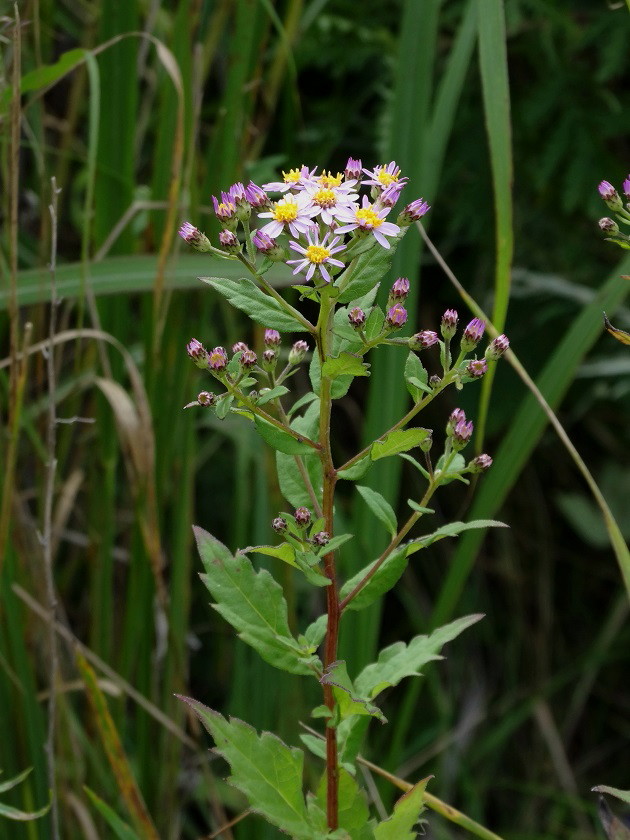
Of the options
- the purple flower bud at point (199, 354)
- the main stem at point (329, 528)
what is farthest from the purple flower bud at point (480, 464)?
the purple flower bud at point (199, 354)

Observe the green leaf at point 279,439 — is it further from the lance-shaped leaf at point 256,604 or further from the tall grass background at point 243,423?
the tall grass background at point 243,423

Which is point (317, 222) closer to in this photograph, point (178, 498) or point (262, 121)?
point (178, 498)

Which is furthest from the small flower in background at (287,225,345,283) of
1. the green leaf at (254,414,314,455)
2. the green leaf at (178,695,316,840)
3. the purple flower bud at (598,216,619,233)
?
the green leaf at (178,695,316,840)

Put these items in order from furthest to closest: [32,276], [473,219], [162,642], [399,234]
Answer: [473,219] → [162,642] → [32,276] → [399,234]

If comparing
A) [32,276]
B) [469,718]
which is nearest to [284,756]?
[32,276]

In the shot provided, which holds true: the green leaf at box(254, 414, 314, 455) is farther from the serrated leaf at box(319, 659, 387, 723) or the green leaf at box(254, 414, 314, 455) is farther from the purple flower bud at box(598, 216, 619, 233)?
the purple flower bud at box(598, 216, 619, 233)

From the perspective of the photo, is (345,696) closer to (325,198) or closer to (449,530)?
(449,530)

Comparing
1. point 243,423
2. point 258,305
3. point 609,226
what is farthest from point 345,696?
point 243,423
